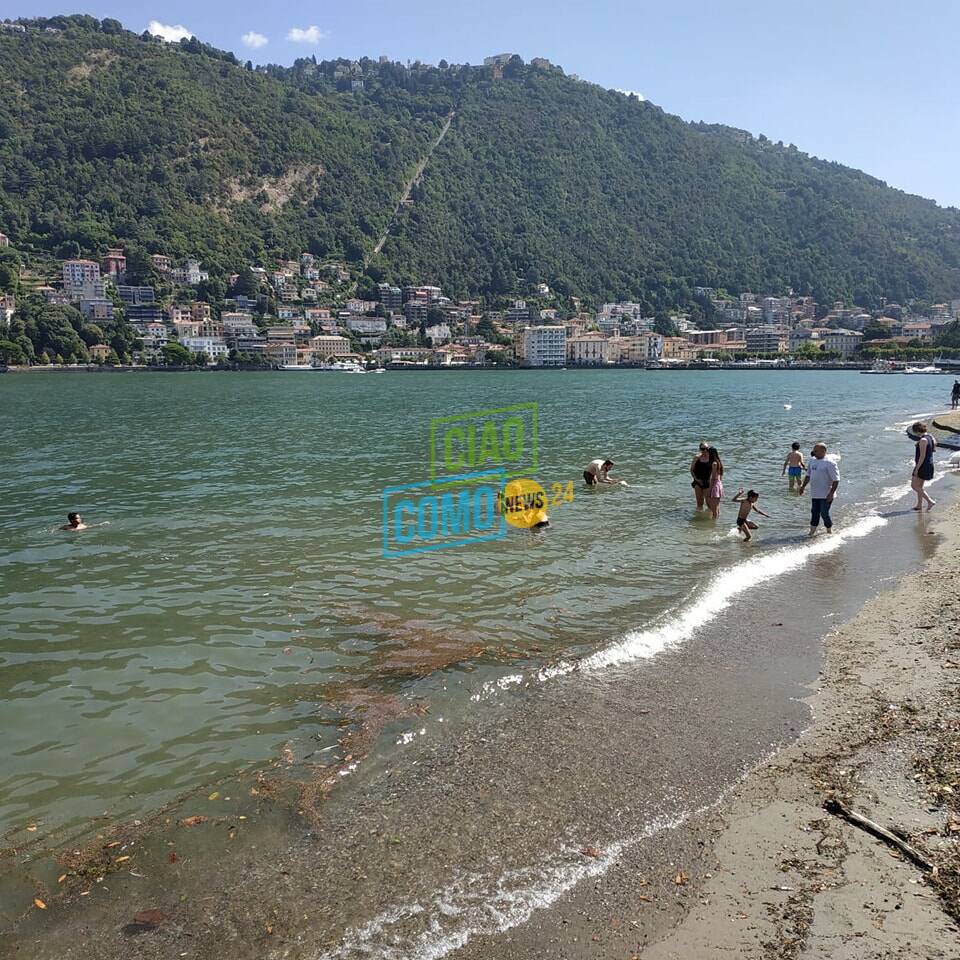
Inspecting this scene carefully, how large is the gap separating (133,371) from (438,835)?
17094cm

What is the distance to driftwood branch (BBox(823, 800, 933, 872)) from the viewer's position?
177 inches

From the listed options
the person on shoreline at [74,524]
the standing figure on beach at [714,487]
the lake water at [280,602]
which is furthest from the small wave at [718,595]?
the person on shoreline at [74,524]

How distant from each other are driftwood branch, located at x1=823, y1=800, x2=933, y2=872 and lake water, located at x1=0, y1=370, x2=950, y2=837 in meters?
3.26

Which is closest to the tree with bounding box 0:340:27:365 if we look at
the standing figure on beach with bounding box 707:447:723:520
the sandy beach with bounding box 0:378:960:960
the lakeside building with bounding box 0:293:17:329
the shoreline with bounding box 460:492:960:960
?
the lakeside building with bounding box 0:293:17:329

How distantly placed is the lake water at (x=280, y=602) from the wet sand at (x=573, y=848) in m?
0.84

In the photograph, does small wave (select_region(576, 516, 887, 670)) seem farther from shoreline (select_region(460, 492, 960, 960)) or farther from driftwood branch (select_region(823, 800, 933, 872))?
driftwood branch (select_region(823, 800, 933, 872))

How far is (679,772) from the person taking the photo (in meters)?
5.83

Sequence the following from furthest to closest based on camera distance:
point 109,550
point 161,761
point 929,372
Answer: point 929,372 → point 109,550 → point 161,761

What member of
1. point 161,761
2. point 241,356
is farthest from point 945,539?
point 241,356

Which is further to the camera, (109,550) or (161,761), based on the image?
(109,550)

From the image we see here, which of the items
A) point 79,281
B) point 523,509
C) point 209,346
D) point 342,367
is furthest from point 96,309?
point 523,509

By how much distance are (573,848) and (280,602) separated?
6.60 meters

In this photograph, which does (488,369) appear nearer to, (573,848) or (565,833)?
(565,833)

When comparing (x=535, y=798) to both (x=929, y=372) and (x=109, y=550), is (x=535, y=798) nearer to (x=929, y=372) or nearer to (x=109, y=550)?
(x=109, y=550)
